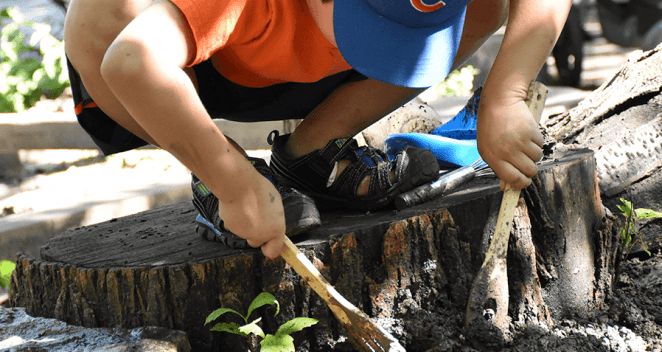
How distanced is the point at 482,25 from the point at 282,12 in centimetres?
63

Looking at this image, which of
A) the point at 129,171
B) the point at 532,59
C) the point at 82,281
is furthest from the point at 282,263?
the point at 129,171

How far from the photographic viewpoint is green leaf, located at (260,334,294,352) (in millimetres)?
1254

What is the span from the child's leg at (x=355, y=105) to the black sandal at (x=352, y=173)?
45mm

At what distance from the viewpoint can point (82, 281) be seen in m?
1.38

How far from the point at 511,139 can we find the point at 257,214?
1.95 feet

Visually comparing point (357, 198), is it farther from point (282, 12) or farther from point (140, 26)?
point (140, 26)

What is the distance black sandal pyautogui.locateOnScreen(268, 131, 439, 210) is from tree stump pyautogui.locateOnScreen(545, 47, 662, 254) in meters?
0.69

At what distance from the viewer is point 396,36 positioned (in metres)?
1.30

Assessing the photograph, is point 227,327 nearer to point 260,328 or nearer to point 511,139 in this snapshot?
point 260,328

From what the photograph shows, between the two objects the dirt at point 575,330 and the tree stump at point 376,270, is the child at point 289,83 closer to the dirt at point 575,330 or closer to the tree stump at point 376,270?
the tree stump at point 376,270

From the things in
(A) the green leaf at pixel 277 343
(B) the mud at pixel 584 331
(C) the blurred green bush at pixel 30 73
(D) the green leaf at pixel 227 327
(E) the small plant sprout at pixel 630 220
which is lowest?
(B) the mud at pixel 584 331

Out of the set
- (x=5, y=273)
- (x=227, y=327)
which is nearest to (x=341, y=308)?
(x=227, y=327)

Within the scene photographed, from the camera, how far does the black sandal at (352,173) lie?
1552mm

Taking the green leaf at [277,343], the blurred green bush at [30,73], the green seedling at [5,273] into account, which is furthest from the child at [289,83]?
the blurred green bush at [30,73]
